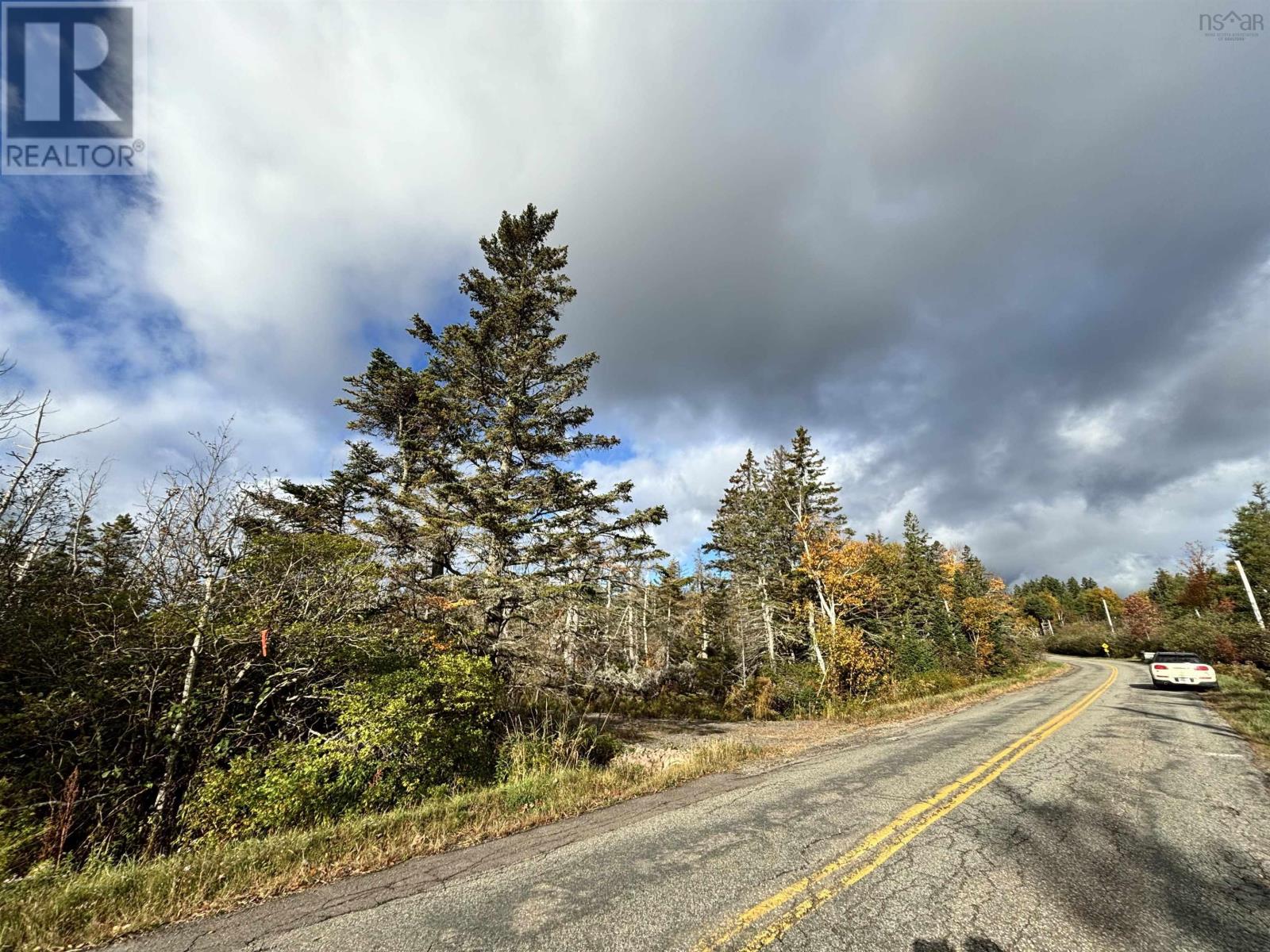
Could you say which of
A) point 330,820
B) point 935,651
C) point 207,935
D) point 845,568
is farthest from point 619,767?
point 935,651

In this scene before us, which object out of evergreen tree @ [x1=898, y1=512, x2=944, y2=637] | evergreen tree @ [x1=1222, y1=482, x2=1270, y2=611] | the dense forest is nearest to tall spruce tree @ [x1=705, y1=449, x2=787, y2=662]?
the dense forest

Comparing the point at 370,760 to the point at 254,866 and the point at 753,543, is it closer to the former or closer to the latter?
the point at 254,866

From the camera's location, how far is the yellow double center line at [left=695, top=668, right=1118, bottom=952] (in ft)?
11.2

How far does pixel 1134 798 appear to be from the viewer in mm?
6332

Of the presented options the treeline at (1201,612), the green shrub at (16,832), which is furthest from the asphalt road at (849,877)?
the treeline at (1201,612)

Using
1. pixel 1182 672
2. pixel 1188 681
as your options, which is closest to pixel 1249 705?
pixel 1188 681

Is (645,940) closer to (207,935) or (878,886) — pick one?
(878,886)

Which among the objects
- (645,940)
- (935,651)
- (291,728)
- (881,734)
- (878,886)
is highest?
(291,728)

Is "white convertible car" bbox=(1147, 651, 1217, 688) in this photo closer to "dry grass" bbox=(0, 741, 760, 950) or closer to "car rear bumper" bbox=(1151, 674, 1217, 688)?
"car rear bumper" bbox=(1151, 674, 1217, 688)

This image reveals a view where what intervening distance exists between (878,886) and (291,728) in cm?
837

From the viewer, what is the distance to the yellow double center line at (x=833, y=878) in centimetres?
342

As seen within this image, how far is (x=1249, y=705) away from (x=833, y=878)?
65.7ft

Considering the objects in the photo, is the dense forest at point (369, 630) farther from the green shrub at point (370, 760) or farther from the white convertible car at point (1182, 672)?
the white convertible car at point (1182, 672)

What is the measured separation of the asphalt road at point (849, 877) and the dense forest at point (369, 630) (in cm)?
313
